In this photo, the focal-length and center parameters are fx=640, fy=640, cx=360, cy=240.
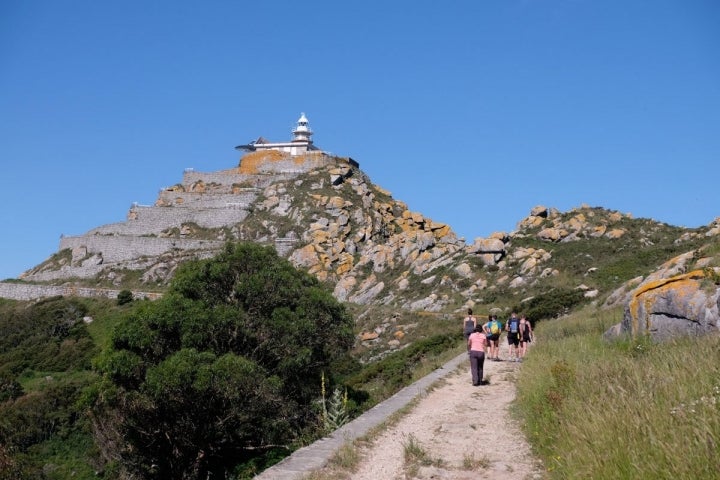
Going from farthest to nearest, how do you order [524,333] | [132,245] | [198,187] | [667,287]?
Result: [198,187]
[132,245]
[524,333]
[667,287]

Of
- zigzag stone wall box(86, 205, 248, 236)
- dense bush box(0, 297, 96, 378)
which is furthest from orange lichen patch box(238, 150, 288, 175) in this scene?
dense bush box(0, 297, 96, 378)

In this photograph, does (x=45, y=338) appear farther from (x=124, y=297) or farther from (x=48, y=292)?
(x=48, y=292)

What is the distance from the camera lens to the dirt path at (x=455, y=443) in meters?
6.69

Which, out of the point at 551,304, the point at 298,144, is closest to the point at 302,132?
the point at 298,144

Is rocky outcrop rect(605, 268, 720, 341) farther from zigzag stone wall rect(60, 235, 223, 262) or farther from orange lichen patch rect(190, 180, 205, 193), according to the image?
orange lichen patch rect(190, 180, 205, 193)

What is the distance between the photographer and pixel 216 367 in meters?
14.7

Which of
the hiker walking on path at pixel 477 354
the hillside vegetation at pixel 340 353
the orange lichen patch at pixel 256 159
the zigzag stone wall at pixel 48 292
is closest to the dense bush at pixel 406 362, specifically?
the hillside vegetation at pixel 340 353

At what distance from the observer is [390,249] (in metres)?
43.3

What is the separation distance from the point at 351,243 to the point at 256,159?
21879 millimetres

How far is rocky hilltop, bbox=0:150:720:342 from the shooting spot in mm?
32469

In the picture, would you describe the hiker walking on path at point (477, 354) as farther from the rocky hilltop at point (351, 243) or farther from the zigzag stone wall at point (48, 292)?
the zigzag stone wall at point (48, 292)

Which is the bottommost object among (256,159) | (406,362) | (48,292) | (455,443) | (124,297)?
(455,443)

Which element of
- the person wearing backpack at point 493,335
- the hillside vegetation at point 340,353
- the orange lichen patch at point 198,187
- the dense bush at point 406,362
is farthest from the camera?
the orange lichen patch at point 198,187

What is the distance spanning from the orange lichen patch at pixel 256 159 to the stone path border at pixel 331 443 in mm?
54457
